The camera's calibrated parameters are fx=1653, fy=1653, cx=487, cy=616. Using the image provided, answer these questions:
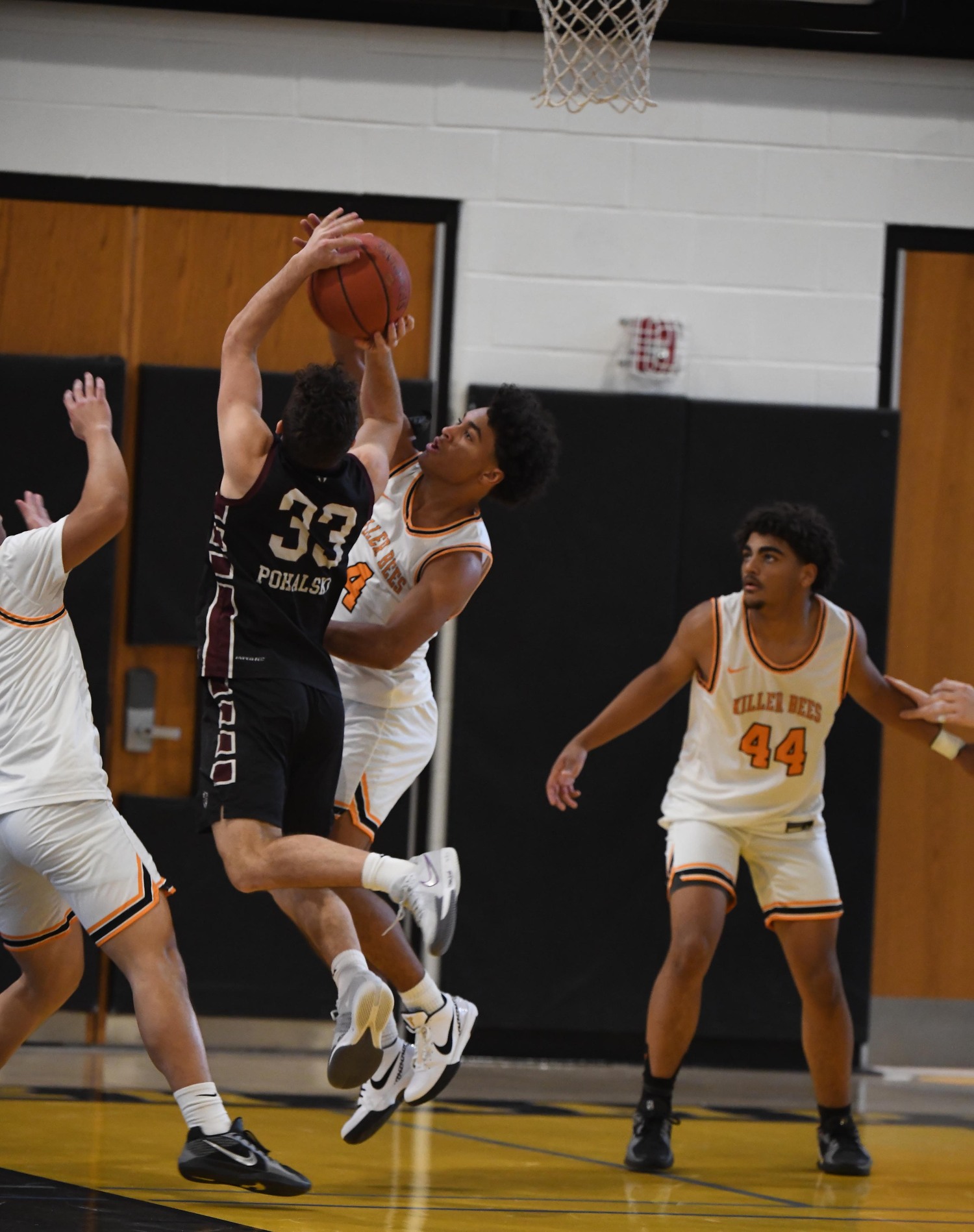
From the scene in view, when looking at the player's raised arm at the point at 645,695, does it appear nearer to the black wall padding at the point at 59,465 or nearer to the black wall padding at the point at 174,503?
the black wall padding at the point at 174,503

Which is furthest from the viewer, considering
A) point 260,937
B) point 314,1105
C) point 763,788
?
point 260,937

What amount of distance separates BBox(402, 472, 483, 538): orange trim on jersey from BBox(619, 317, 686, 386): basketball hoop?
187 cm

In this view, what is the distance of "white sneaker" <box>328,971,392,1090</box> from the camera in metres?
3.65

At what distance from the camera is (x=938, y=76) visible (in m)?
6.40

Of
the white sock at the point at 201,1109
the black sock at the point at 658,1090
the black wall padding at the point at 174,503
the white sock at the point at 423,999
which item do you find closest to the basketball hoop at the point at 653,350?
the black wall padding at the point at 174,503

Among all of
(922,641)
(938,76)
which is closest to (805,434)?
(922,641)

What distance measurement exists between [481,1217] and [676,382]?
3.45 m

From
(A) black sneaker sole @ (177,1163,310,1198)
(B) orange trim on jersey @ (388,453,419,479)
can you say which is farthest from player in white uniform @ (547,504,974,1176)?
(A) black sneaker sole @ (177,1163,310,1198)

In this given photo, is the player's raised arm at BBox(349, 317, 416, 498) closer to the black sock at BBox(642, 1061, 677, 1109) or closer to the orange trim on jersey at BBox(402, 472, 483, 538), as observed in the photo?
the orange trim on jersey at BBox(402, 472, 483, 538)

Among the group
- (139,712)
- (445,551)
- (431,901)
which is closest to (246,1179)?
(431,901)

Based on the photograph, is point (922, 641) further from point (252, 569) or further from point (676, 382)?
point (252, 569)

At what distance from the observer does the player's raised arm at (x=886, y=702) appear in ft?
15.2

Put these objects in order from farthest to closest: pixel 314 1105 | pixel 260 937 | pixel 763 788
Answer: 1. pixel 260 937
2. pixel 314 1105
3. pixel 763 788

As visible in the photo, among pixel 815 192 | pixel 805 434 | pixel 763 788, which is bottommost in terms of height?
pixel 763 788
